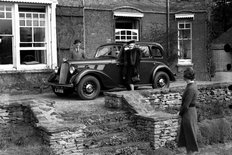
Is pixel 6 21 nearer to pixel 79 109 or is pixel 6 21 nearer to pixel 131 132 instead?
pixel 79 109

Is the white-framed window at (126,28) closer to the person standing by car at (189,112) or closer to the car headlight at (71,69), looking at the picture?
the car headlight at (71,69)

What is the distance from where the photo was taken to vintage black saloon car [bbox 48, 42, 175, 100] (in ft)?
35.7

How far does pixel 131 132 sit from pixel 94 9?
29.6 ft

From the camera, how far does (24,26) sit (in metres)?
13.6

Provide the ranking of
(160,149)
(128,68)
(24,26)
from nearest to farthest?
(160,149)
(128,68)
(24,26)

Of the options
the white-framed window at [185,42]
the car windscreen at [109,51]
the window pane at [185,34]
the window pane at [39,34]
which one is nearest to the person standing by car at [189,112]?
the car windscreen at [109,51]

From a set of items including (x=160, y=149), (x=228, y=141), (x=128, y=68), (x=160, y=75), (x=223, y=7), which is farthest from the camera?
(x=223, y=7)

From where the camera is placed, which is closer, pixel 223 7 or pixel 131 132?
pixel 131 132

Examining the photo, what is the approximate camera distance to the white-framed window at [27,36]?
1332 cm

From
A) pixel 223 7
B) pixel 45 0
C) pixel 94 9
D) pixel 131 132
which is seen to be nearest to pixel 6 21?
pixel 45 0

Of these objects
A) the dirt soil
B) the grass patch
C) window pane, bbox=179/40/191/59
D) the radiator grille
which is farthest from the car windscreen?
window pane, bbox=179/40/191/59

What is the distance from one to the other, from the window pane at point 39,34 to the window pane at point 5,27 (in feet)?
Answer: 3.28

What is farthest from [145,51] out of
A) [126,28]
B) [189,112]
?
[189,112]

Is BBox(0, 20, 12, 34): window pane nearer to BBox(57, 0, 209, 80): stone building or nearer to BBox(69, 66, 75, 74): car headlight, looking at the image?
BBox(57, 0, 209, 80): stone building
